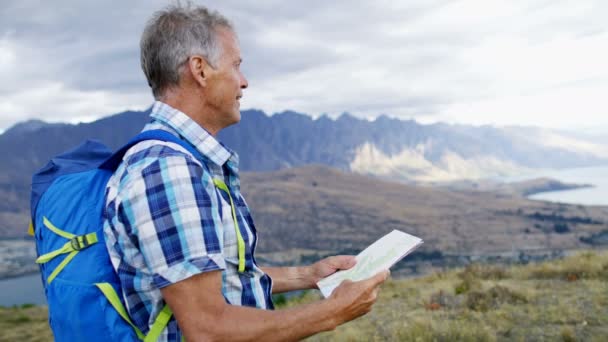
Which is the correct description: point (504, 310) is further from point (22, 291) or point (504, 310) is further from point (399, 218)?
point (399, 218)

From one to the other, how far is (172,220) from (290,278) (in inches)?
47.3

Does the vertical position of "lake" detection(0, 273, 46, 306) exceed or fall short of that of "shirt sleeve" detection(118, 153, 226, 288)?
it falls short

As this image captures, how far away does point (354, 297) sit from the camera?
5.79 ft

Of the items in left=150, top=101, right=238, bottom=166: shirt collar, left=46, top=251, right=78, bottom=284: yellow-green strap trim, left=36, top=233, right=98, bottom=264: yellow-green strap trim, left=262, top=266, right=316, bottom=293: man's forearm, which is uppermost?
left=150, top=101, right=238, bottom=166: shirt collar

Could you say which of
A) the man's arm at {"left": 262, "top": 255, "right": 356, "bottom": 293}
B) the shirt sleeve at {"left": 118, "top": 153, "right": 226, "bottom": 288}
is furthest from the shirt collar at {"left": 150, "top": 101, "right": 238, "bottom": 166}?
the man's arm at {"left": 262, "top": 255, "right": 356, "bottom": 293}

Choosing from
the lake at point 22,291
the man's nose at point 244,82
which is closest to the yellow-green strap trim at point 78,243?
the man's nose at point 244,82

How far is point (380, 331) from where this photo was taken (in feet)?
23.1

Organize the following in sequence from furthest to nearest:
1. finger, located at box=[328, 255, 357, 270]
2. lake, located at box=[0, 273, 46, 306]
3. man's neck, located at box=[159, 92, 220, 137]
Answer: lake, located at box=[0, 273, 46, 306] < finger, located at box=[328, 255, 357, 270] < man's neck, located at box=[159, 92, 220, 137]

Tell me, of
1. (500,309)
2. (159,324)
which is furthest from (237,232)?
(500,309)

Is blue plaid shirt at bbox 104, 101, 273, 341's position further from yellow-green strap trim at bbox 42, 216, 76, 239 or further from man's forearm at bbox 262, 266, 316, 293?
man's forearm at bbox 262, 266, 316, 293

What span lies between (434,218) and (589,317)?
406 feet

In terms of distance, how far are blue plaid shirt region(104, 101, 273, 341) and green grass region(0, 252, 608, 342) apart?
472cm

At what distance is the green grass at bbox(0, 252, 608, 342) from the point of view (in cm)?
613

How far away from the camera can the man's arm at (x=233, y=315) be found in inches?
59.7
